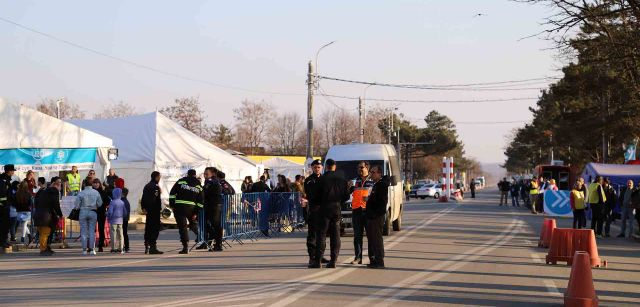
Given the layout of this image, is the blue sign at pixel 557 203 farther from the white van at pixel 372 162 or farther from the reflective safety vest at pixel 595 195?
the white van at pixel 372 162

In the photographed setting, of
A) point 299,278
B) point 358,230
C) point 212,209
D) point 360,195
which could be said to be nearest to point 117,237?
point 212,209

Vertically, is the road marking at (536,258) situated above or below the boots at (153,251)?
below

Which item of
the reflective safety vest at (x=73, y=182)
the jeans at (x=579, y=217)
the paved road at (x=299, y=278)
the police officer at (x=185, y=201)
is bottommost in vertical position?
the paved road at (x=299, y=278)

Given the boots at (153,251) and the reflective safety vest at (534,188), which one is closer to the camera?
the boots at (153,251)

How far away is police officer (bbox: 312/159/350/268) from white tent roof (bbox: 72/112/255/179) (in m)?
17.7

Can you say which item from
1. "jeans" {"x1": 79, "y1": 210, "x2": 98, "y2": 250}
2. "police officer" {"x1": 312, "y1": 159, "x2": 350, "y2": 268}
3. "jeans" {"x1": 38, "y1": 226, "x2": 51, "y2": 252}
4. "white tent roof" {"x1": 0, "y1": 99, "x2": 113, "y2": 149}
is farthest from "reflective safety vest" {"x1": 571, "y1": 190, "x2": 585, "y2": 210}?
"jeans" {"x1": 38, "y1": 226, "x2": 51, "y2": 252}

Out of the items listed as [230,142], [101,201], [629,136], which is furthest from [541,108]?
[101,201]

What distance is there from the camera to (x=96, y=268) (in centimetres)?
1622

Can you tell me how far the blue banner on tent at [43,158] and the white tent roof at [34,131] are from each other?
101 centimetres

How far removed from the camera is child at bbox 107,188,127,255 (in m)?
19.6

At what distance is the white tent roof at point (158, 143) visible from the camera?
33062 millimetres

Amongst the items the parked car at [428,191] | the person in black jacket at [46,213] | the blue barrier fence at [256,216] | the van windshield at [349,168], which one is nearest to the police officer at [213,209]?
the blue barrier fence at [256,216]

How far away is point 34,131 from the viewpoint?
24500 millimetres

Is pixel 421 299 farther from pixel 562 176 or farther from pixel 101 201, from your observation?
pixel 562 176
